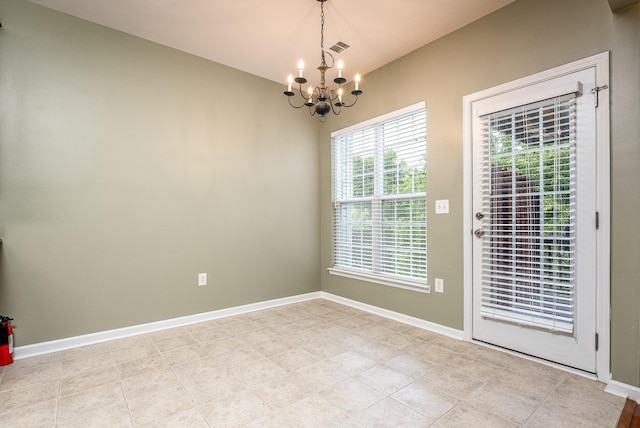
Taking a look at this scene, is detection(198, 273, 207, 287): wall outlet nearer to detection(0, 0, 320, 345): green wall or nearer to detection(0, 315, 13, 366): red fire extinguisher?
detection(0, 0, 320, 345): green wall

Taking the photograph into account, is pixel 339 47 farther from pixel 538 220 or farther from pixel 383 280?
pixel 383 280

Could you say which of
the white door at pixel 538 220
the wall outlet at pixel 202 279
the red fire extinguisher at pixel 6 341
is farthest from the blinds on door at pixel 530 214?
the red fire extinguisher at pixel 6 341

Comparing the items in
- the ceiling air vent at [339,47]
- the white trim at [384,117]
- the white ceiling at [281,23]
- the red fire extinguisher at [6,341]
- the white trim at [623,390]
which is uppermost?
the white ceiling at [281,23]

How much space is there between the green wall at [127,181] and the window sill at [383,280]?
0.63m

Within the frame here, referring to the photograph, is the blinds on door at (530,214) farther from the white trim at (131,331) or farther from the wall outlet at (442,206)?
the white trim at (131,331)

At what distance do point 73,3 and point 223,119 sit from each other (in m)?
1.46

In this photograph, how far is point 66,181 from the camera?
2639 millimetres

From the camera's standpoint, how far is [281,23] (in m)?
2.74

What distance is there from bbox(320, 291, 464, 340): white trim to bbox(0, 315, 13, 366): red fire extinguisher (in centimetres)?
302

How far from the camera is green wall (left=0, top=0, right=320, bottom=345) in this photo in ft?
8.16

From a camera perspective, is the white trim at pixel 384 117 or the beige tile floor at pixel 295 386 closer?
the beige tile floor at pixel 295 386

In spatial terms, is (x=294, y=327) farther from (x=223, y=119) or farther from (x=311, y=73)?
(x=311, y=73)

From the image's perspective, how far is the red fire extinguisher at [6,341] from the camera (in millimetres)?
2281

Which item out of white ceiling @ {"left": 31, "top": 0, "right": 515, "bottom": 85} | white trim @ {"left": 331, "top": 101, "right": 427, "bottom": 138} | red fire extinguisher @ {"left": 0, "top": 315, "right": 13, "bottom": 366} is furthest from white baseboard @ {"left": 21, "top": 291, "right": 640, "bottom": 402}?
white ceiling @ {"left": 31, "top": 0, "right": 515, "bottom": 85}
